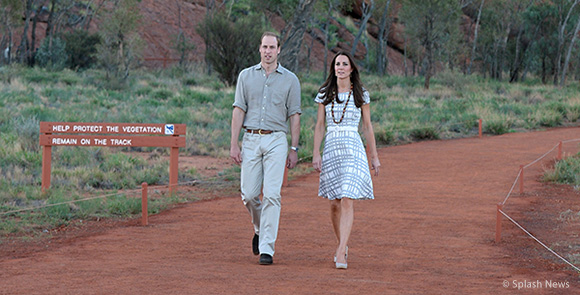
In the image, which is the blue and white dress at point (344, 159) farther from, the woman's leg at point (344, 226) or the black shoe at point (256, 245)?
the black shoe at point (256, 245)

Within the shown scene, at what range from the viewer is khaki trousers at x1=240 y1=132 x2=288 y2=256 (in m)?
7.08

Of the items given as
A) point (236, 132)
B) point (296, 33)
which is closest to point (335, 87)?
point (236, 132)

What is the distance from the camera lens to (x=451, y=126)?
23422mm

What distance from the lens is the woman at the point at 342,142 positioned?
7047mm

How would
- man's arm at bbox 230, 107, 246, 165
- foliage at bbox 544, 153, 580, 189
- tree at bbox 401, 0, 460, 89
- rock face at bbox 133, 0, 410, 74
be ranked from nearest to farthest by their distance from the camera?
man's arm at bbox 230, 107, 246, 165 < foliage at bbox 544, 153, 580, 189 < tree at bbox 401, 0, 460, 89 < rock face at bbox 133, 0, 410, 74

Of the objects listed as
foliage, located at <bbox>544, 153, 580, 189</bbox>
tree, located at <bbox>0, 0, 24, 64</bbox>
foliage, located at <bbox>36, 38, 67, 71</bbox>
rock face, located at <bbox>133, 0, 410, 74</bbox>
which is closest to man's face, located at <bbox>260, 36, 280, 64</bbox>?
foliage, located at <bbox>544, 153, 580, 189</bbox>

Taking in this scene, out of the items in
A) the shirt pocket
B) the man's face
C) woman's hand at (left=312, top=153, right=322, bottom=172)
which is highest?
the man's face

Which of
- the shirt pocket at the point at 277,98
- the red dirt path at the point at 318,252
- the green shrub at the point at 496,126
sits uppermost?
the shirt pocket at the point at 277,98

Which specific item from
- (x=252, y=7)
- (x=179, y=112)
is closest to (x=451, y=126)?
(x=179, y=112)

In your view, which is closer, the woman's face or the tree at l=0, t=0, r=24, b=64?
the woman's face

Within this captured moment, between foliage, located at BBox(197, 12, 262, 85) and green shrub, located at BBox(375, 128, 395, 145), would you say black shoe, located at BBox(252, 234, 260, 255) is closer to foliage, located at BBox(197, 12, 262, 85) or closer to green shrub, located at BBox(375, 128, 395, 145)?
green shrub, located at BBox(375, 128, 395, 145)

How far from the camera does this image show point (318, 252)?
26.5 feet

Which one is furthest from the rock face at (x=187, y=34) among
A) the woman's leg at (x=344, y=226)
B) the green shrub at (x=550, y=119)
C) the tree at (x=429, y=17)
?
the woman's leg at (x=344, y=226)

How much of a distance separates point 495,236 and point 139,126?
5742 mm
